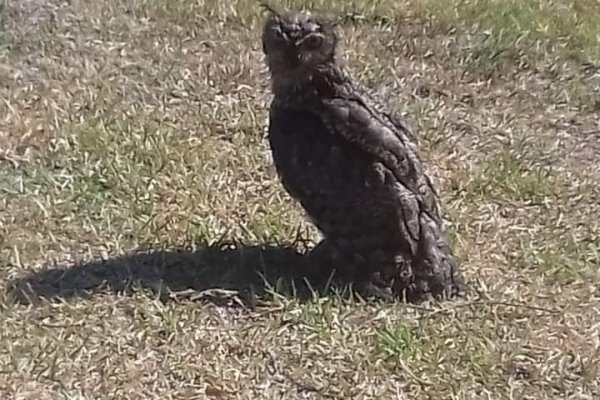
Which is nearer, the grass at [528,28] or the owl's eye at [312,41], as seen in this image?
the owl's eye at [312,41]

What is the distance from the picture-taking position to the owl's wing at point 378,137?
12.6 ft

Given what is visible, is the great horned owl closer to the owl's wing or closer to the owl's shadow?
the owl's wing

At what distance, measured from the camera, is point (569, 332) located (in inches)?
152

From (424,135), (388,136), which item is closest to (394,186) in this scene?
(388,136)

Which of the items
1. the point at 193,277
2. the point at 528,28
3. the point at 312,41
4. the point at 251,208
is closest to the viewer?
the point at 312,41

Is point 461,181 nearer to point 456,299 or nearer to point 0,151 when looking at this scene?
point 456,299

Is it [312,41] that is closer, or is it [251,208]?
[312,41]

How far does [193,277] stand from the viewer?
4059mm

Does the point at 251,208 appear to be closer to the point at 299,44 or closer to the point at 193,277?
the point at 193,277

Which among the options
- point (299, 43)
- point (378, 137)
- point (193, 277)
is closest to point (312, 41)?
point (299, 43)

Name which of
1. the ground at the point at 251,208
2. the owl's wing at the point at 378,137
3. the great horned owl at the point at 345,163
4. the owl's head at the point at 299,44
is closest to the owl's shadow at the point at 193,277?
the ground at the point at 251,208

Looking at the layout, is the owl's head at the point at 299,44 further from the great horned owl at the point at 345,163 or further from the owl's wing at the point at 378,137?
the owl's wing at the point at 378,137

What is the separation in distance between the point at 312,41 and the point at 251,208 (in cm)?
88

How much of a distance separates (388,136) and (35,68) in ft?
7.43
